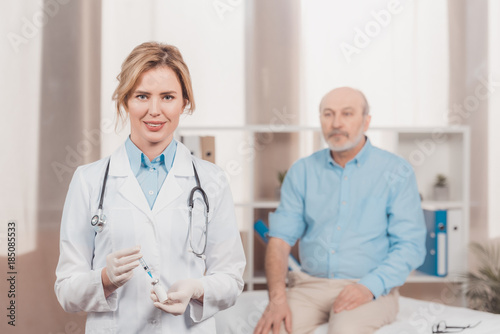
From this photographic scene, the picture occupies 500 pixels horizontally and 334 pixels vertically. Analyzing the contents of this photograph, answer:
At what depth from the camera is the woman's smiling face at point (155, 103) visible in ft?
4.38

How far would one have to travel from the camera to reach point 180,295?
125 cm

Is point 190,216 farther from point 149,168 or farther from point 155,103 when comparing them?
point 155,103

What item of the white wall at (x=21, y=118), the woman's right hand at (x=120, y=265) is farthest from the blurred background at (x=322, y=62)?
the woman's right hand at (x=120, y=265)

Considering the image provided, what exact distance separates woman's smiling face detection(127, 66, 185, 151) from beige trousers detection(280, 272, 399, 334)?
3.58ft

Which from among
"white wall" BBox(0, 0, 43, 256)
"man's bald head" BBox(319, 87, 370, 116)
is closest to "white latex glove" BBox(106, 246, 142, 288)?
"man's bald head" BBox(319, 87, 370, 116)

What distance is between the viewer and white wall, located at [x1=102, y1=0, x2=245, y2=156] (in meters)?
3.24

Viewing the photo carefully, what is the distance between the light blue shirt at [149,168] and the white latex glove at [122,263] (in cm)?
23

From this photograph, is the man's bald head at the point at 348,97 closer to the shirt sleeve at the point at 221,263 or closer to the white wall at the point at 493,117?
the shirt sleeve at the point at 221,263

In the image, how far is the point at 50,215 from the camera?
2953 millimetres

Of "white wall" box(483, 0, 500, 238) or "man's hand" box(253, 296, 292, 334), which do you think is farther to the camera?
"white wall" box(483, 0, 500, 238)

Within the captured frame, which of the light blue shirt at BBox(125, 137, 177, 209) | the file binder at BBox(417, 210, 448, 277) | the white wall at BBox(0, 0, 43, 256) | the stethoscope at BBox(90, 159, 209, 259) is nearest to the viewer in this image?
the stethoscope at BBox(90, 159, 209, 259)

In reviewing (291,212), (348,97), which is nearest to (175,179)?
(291,212)

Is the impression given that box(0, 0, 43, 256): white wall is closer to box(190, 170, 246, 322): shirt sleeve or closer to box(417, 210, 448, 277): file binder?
box(190, 170, 246, 322): shirt sleeve

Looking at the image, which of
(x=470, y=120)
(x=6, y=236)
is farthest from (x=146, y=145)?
(x=470, y=120)
